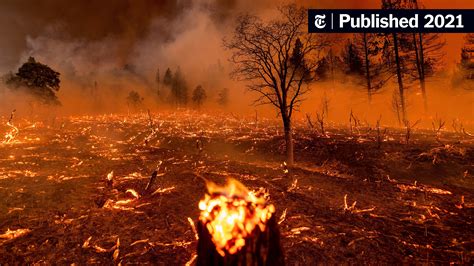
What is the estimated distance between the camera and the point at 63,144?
21844 mm

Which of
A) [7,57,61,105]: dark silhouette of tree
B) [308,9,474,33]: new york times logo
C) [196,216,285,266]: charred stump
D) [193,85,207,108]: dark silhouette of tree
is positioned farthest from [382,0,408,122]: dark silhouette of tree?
→ [193,85,207,108]: dark silhouette of tree

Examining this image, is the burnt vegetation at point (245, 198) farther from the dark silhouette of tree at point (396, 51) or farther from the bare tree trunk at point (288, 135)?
the dark silhouette of tree at point (396, 51)

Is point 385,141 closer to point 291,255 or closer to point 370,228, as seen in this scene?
point 370,228

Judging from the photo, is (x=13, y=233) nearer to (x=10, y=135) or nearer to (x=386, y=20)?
(x=10, y=135)

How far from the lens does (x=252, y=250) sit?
4.82m

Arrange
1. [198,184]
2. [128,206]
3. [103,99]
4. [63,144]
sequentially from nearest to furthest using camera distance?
1. [128,206]
2. [198,184]
3. [63,144]
4. [103,99]

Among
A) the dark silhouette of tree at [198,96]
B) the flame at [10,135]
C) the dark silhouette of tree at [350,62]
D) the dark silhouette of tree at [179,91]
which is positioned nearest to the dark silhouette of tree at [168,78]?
the dark silhouette of tree at [179,91]

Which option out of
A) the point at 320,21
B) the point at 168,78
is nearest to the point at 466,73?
the point at 320,21

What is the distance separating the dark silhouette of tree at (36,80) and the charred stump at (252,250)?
42065 mm

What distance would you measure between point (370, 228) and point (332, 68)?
164ft

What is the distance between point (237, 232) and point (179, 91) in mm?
85384

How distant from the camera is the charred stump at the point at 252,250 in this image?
474 centimetres

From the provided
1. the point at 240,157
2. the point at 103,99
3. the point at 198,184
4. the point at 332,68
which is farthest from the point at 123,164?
the point at 103,99

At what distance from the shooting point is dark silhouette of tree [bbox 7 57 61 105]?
38.6 meters
